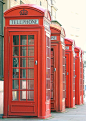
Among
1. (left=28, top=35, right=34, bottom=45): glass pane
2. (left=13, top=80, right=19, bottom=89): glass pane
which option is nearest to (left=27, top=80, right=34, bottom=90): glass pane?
(left=13, top=80, right=19, bottom=89): glass pane

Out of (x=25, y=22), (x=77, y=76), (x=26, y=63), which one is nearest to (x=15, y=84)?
(x=26, y=63)

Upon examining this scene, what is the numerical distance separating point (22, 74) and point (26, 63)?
0.27 metres

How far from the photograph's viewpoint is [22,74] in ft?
26.3

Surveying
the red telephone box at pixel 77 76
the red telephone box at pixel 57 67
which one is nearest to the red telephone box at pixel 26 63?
the red telephone box at pixel 57 67

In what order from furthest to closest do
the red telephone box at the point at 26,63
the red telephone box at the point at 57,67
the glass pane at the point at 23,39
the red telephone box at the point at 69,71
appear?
1. the red telephone box at the point at 69,71
2. the red telephone box at the point at 57,67
3. the glass pane at the point at 23,39
4. the red telephone box at the point at 26,63

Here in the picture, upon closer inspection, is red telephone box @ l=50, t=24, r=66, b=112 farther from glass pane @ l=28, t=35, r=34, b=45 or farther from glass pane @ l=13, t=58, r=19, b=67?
glass pane @ l=13, t=58, r=19, b=67

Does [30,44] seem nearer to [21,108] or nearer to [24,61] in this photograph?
[24,61]

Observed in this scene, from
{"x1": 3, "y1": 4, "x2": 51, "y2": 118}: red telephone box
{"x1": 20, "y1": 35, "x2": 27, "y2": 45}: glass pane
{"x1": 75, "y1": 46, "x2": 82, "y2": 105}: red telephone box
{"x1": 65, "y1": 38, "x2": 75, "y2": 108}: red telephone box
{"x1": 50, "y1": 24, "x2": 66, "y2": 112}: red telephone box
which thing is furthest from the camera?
{"x1": 75, "y1": 46, "x2": 82, "y2": 105}: red telephone box

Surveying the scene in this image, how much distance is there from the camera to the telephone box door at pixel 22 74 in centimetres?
791

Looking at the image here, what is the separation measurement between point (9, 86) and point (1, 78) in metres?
2.67

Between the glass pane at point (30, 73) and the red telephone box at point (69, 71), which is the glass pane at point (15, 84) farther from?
the red telephone box at point (69, 71)

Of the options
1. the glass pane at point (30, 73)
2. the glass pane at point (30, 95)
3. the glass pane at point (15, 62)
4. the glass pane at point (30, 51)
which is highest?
the glass pane at point (30, 51)

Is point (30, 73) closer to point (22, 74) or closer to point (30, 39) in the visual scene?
point (22, 74)

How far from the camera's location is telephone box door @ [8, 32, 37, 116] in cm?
791
